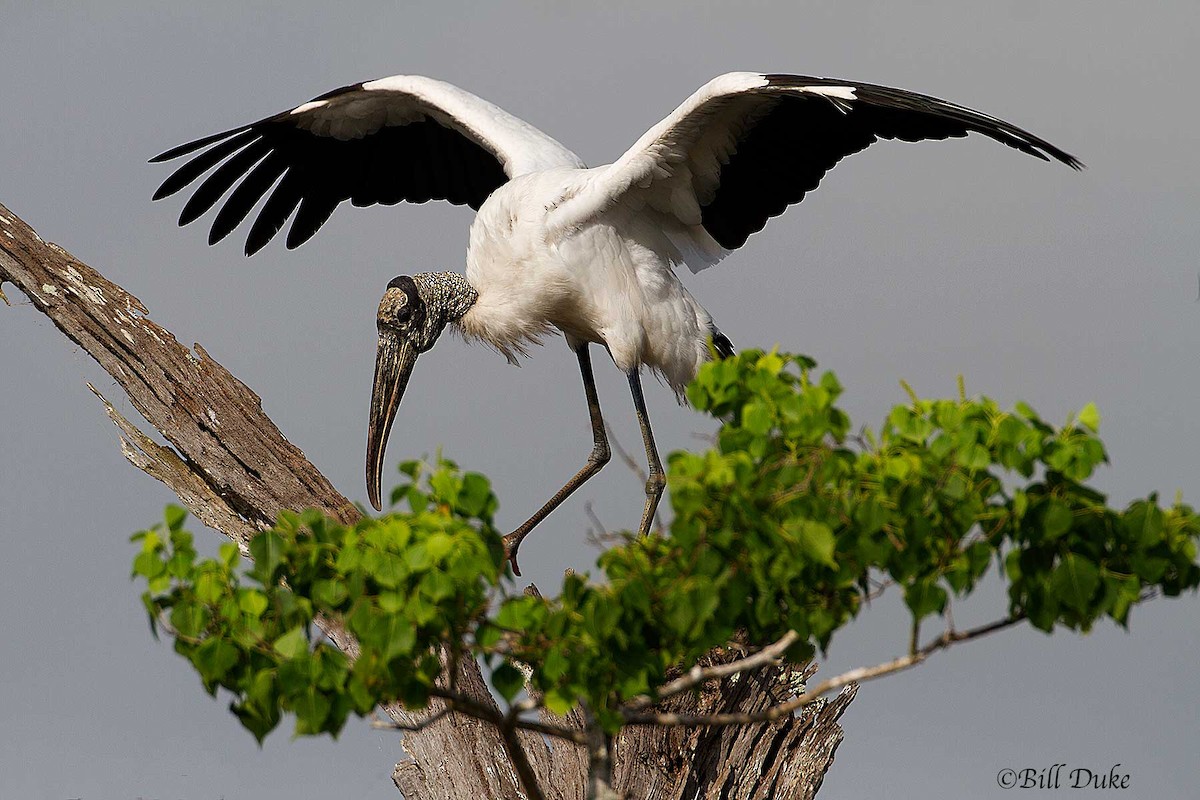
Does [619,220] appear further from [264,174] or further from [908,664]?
[908,664]

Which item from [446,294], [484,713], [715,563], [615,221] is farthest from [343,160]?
[715,563]

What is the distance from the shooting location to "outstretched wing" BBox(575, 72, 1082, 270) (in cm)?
420

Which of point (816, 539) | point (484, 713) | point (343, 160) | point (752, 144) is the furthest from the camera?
point (343, 160)

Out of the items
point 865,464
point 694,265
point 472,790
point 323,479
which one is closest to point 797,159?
point 694,265

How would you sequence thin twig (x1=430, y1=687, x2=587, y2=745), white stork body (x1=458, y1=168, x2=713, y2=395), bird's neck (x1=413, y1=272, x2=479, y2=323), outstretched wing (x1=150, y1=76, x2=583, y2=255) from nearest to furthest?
thin twig (x1=430, y1=687, x2=587, y2=745) → white stork body (x1=458, y1=168, x2=713, y2=395) → bird's neck (x1=413, y1=272, x2=479, y2=323) → outstretched wing (x1=150, y1=76, x2=583, y2=255)

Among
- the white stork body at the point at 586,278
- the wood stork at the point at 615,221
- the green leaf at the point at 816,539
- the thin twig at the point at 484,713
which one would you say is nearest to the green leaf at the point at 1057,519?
the green leaf at the point at 816,539

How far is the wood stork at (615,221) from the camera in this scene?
4809 mm

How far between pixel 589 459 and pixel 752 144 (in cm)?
148

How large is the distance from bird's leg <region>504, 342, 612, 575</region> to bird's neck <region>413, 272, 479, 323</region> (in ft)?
1.88

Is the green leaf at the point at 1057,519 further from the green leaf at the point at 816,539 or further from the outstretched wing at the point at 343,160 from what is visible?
the outstretched wing at the point at 343,160

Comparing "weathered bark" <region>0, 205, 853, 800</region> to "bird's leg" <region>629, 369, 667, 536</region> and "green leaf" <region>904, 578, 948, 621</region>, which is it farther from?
"green leaf" <region>904, 578, 948, 621</region>

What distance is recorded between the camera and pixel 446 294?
5.32 metres

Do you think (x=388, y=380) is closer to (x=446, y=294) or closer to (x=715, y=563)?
(x=446, y=294)

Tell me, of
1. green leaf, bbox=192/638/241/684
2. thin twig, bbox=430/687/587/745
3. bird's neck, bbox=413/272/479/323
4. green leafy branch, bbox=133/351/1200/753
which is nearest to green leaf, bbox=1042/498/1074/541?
green leafy branch, bbox=133/351/1200/753
